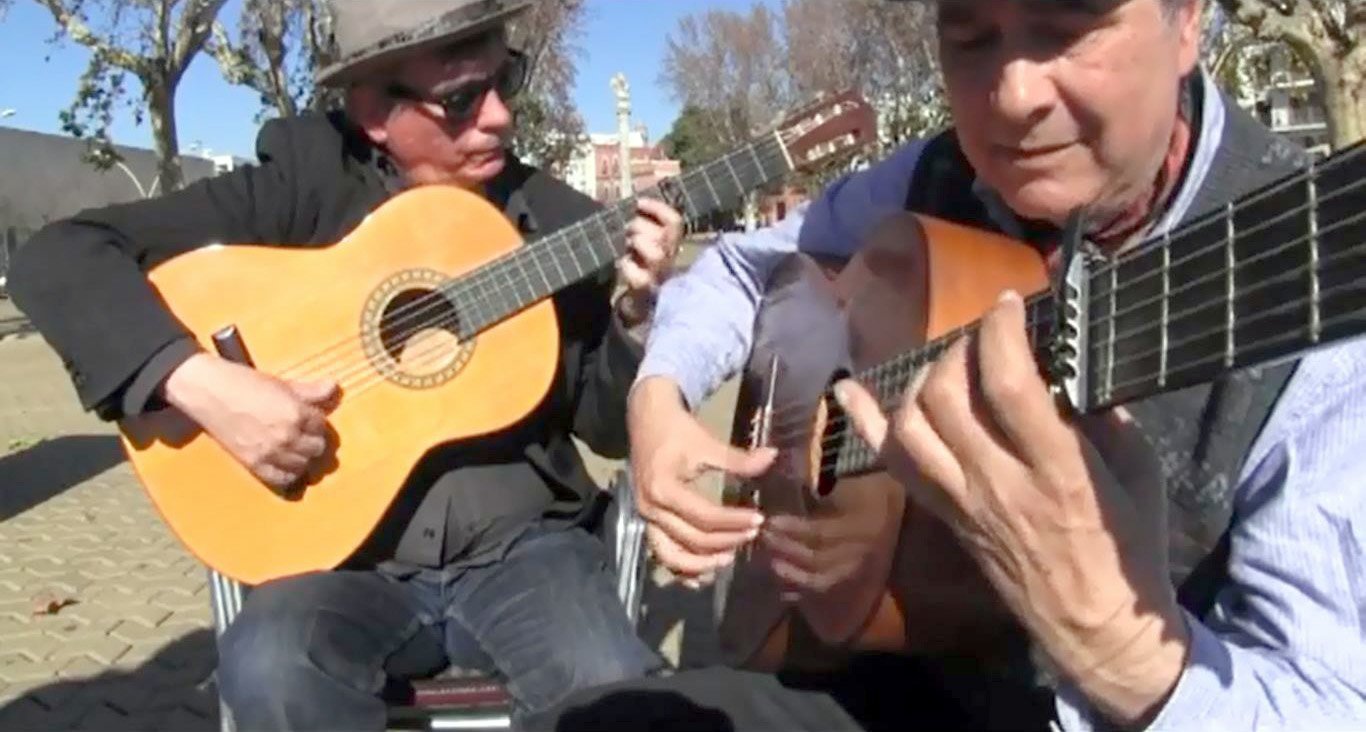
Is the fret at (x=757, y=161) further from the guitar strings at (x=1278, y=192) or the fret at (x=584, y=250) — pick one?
the guitar strings at (x=1278, y=192)

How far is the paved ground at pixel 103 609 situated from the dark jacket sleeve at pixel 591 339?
1.31 ft

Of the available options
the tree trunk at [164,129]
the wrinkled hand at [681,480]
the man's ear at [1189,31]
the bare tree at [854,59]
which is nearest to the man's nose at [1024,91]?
the man's ear at [1189,31]

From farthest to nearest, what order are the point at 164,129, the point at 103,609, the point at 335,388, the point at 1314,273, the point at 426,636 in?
the point at 164,129 < the point at 103,609 < the point at 335,388 < the point at 426,636 < the point at 1314,273

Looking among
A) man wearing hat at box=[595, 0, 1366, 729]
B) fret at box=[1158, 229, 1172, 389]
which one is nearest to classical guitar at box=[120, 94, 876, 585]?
man wearing hat at box=[595, 0, 1366, 729]

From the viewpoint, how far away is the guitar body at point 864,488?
5.64 feet

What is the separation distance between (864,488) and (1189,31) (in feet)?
2.25

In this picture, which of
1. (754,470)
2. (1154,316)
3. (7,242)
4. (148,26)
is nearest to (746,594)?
(754,470)

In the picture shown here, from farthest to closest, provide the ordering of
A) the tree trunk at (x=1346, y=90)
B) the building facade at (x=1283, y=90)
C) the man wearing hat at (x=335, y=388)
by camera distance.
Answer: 1. the building facade at (x=1283, y=90)
2. the tree trunk at (x=1346, y=90)
3. the man wearing hat at (x=335, y=388)

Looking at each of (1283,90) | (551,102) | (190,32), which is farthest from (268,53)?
(1283,90)

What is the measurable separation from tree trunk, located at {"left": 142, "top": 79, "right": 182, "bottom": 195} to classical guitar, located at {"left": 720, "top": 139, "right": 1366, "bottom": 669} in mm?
17738

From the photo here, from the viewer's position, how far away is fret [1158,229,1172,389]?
111 cm

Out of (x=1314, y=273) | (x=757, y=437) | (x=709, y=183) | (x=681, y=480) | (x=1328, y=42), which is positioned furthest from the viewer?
(x=1328, y=42)

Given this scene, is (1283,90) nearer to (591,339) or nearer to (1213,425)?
(591,339)

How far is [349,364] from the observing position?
3031mm
